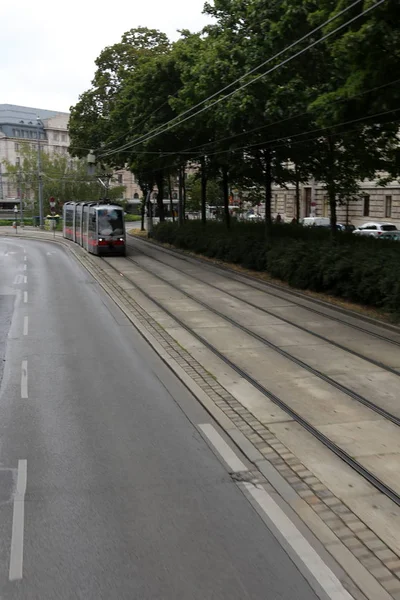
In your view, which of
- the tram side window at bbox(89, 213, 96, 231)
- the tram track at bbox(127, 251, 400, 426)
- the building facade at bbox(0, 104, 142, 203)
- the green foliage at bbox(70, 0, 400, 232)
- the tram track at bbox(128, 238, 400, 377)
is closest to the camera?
the tram track at bbox(127, 251, 400, 426)

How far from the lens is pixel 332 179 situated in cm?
2341

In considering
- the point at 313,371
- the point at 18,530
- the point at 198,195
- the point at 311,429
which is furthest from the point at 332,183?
the point at 198,195

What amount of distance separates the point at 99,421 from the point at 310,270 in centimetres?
1311

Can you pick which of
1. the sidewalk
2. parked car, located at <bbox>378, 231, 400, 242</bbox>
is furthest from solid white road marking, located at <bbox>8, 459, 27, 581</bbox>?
parked car, located at <bbox>378, 231, 400, 242</bbox>

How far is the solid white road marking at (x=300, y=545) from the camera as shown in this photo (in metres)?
4.67

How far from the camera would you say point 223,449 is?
7.48m

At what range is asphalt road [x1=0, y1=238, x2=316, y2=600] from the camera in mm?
4750

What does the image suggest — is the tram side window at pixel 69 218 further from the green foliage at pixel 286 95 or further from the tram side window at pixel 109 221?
the tram side window at pixel 109 221

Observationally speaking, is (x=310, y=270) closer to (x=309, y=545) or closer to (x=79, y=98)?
(x=309, y=545)

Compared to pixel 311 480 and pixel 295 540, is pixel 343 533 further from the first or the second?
pixel 311 480

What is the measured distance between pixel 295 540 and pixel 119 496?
1.84 meters

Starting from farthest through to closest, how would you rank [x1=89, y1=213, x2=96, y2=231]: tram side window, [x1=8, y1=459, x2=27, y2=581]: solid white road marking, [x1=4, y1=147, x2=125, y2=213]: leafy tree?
[x1=4, y1=147, x2=125, y2=213]: leafy tree
[x1=89, y1=213, x2=96, y2=231]: tram side window
[x1=8, y1=459, x2=27, y2=581]: solid white road marking

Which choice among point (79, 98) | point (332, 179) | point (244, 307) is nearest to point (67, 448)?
point (244, 307)

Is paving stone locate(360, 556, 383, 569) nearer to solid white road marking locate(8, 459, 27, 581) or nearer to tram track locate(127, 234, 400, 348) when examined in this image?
solid white road marking locate(8, 459, 27, 581)
